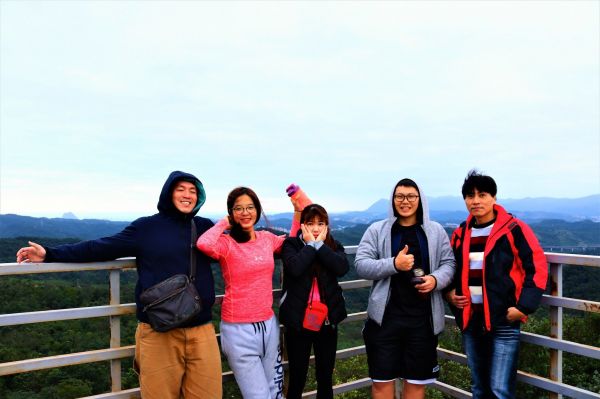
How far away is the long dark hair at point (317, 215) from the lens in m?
3.23

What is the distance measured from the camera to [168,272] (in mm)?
2838

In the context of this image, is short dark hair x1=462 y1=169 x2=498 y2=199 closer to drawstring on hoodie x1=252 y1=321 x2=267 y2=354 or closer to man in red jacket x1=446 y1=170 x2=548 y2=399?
man in red jacket x1=446 y1=170 x2=548 y2=399

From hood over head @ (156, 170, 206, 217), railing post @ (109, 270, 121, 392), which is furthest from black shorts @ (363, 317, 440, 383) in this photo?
railing post @ (109, 270, 121, 392)

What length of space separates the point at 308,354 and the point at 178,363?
0.88m

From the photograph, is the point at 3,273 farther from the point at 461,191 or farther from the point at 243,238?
the point at 461,191

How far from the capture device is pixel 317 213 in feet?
10.6

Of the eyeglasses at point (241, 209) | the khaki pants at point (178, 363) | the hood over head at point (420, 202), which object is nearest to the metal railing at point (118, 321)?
the khaki pants at point (178, 363)

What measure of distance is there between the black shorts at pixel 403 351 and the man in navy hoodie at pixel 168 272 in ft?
3.70

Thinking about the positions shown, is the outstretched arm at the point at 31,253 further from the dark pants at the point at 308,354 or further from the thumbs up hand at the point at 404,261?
the thumbs up hand at the point at 404,261

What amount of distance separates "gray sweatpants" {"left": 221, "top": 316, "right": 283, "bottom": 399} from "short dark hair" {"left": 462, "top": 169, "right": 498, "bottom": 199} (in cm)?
165

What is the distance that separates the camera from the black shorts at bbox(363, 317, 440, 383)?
3232 millimetres

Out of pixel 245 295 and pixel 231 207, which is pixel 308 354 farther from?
pixel 231 207

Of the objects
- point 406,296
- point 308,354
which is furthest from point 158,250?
point 406,296

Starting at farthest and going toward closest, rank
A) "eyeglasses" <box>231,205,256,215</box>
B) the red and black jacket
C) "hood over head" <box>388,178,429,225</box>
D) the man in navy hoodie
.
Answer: "hood over head" <box>388,178,429,225</box>
"eyeglasses" <box>231,205,256,215</box>
the red and black jacket
the man in navy hoodie
